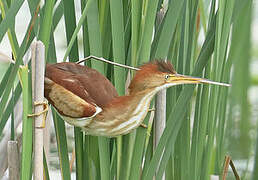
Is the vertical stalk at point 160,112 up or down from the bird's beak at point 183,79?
down

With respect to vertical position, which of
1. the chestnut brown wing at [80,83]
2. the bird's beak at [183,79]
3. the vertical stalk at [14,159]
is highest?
the bird's beak at [183,79]

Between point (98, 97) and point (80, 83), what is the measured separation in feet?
0.12

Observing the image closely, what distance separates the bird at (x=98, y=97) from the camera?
2.57 feet

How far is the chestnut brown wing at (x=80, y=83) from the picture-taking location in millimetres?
812

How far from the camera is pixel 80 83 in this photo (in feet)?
2.69

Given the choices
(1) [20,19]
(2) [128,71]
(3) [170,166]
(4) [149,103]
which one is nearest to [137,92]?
(4) [149,103]

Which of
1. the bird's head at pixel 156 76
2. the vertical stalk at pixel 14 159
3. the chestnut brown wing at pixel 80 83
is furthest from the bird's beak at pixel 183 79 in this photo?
the vertical stalk at pixel 14 159

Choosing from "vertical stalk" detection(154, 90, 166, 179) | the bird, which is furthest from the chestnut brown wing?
"vertical stalk" detection(154, 90, 166, 179)

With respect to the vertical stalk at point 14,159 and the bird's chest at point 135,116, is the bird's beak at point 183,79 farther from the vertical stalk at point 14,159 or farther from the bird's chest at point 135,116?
the vertical stalk at point 14,159

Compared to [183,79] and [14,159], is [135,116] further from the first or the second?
[14,159]

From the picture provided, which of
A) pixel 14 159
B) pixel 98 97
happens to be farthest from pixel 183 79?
pixel 14 159

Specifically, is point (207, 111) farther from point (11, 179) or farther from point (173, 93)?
point (11, 179)

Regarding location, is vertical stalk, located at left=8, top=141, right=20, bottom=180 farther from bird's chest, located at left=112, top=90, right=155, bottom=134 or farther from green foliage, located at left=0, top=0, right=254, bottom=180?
bird's chest, located at left=112, top=90, right=155, bottom=134

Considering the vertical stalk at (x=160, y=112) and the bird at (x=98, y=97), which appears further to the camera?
the vertical stalk at (x=160, y=112)
